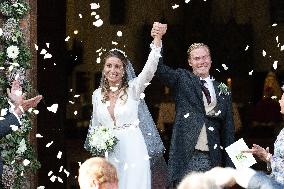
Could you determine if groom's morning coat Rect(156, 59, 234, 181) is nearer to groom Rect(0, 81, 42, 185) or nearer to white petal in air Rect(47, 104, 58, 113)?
groom Rect(0, 81, 42, 185)

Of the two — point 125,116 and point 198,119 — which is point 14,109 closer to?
point 125,116

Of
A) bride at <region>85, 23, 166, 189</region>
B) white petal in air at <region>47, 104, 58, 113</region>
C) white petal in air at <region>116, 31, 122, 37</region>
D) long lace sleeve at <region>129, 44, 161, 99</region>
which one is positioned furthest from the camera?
white petal in air at <region>116, 31, 122, 37</region>

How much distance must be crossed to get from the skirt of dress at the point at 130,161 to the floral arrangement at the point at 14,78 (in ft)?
2.41

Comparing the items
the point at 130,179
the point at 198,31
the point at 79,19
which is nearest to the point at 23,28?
the point at 130,179

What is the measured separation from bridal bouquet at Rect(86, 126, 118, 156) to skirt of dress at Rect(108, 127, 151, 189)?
0.17 metres

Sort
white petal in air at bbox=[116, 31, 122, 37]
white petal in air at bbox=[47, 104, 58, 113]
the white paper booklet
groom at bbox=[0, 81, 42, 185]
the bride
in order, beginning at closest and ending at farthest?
1. groom at bbox=[0, 81, 42, 185]
2. the white paper booklet
3. the bride
4. white petal in air at bbox=[47, 104, 58, 113]
5. white petal in air at bbox=[116, 31, 122, 37]

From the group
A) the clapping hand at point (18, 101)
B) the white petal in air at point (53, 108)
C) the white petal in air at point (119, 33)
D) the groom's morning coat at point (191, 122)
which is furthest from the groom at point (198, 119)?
the white petal in air at point (119, 33)

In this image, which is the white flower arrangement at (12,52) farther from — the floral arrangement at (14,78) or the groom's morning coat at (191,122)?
the groom's morning coat at (191,122)

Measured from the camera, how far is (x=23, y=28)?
7.40m

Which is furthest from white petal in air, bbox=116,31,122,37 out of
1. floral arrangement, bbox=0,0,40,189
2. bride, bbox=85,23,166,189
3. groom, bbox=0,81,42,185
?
groom, bbox=0,81,42,185

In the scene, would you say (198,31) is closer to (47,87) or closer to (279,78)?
(279,78)

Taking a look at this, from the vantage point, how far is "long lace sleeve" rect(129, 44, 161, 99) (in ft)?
22.7

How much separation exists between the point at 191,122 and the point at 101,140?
788 mm

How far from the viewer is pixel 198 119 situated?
23.3 feet
